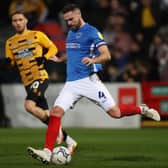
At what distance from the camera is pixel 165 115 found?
1823 cm

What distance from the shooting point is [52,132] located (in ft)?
32.3

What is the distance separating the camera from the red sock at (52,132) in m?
9.75

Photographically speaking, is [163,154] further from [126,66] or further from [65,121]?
[126,66]

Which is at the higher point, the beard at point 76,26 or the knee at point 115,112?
the beard at point 76,26

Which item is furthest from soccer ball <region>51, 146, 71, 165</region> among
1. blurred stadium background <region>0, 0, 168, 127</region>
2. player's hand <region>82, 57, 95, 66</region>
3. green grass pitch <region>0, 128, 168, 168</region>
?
blurred stadium background <region>0, 0, 168, 127</region>

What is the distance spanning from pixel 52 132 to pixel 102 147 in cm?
281

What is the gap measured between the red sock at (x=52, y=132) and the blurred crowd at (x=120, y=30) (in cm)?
889

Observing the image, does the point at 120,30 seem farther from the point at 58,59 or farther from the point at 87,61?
the point at 87,61

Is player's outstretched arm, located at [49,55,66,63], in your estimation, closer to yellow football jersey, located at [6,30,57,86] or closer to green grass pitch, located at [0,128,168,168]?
yellow football jersey, located at [6,30,57,86]

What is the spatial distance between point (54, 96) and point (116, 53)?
2.23 m

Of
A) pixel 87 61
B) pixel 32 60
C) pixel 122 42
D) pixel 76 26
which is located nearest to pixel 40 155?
pixel 87 61

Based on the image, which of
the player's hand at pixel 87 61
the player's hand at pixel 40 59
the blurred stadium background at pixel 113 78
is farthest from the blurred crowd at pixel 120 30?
the player's hand at pixel 87 61

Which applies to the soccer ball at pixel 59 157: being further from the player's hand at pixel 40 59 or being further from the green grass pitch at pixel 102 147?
the player's hand at pixel 40 59

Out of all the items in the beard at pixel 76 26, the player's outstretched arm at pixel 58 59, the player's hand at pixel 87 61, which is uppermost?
the beard at pixel 76 26
